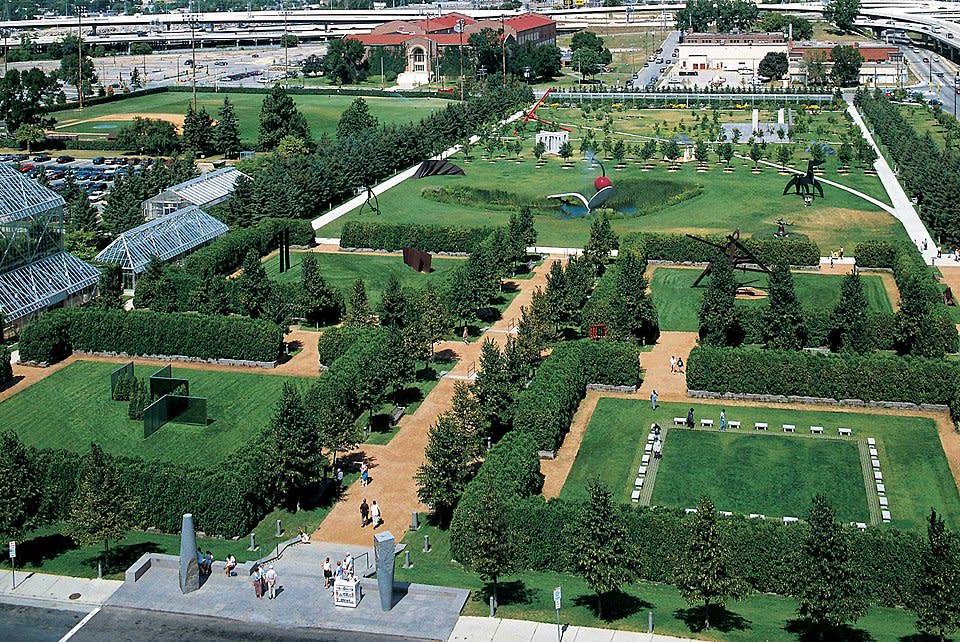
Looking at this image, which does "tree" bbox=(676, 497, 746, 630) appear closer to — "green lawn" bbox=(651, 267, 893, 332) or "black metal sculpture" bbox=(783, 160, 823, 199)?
"green lawn" bbox=(651, 267, 893, 332)

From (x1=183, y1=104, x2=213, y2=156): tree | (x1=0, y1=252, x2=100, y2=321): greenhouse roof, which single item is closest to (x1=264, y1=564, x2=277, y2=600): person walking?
(x1=0, y1=252, x2=100, y2=321): greenhouse roof

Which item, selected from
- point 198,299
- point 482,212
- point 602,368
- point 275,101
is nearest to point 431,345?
point 602,368

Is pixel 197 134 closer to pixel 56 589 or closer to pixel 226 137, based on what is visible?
pixel 226 137

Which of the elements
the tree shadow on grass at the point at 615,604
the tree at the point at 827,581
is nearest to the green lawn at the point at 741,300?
the tree shadow on grass at the point at 615,604

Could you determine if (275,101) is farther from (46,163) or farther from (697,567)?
(697,567)

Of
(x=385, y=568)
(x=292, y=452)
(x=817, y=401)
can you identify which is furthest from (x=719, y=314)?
(x=385, y=568)

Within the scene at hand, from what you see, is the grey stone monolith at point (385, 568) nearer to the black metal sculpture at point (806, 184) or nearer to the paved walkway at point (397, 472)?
the paved walkway at point (397, 472)

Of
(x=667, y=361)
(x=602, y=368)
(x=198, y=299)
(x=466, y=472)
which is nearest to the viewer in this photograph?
(x=466, y=472)
